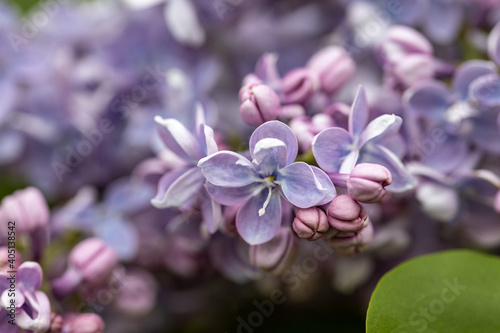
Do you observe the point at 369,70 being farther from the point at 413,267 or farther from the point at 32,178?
the point at 32,178

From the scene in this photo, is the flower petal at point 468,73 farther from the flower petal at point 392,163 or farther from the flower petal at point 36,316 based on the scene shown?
the flower petal at point 36,316

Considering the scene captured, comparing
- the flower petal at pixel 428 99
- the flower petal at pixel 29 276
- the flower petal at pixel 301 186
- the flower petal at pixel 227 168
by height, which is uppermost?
the flower petal at pixel 227 168

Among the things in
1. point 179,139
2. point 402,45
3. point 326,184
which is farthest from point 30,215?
point 402,45

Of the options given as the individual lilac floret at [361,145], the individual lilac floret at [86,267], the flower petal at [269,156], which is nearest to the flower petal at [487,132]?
the individual lilac floret at [361,145]

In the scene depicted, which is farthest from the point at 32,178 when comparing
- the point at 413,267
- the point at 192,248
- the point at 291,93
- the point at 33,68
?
the point at 413,267

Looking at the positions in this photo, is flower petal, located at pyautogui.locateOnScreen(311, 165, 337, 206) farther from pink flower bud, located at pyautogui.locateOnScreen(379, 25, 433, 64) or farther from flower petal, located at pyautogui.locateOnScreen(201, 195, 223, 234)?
pink flower bud, located at pyautogui.locateOnScreen(379, 25, 433, 64)
